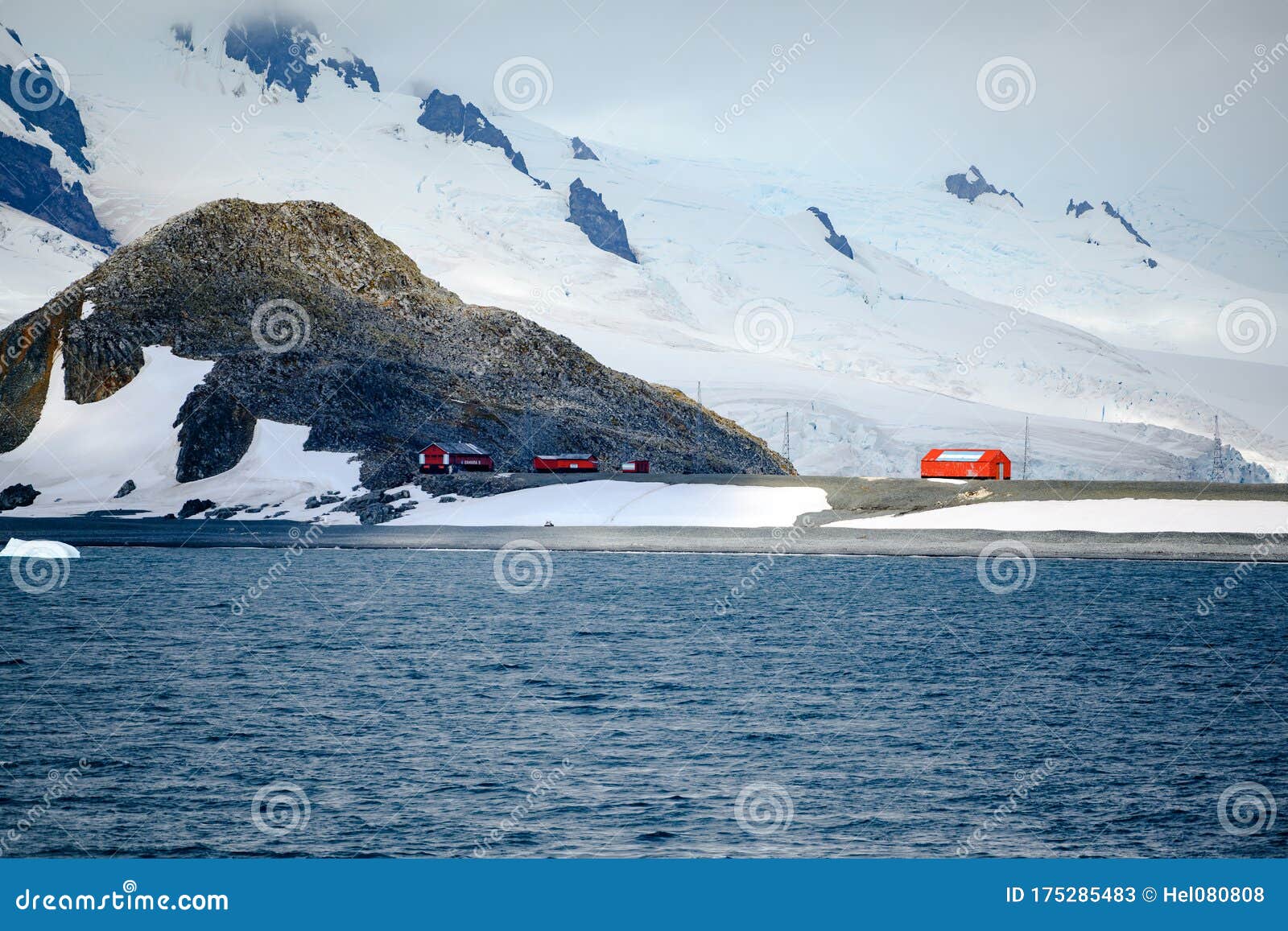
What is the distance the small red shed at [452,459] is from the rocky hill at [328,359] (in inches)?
56.7

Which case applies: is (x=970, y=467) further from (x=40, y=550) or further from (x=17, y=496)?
(x=17, y=496)

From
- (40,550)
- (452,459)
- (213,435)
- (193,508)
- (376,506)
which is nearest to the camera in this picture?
(40,550)

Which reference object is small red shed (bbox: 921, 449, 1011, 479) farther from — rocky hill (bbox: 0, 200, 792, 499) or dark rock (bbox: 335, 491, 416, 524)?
dark rock (bbox: 335, 491, 416, 524)

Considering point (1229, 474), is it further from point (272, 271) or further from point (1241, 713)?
point (1241, 713)

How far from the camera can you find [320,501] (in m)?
96.9

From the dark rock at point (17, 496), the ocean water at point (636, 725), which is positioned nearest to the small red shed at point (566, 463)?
the dark rock at point (17, 496)

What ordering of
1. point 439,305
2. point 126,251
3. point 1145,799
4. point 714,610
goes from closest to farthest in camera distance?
point 1145,799, point 714,610, point 126,251, point 439,305

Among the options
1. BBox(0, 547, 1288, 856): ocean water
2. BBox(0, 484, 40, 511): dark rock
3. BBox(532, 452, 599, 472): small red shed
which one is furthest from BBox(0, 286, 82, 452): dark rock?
BBox(0, 547, 1288, 856): ocean water

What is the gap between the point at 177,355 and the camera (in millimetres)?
120938

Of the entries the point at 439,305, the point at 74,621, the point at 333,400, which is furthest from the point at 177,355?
the point at 74,621

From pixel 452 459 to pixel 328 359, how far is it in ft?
93.6

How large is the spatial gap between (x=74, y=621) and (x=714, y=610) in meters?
22.9

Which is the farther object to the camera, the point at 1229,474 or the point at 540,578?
the point at 1229,474

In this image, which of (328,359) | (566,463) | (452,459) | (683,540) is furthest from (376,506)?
(328,359)
